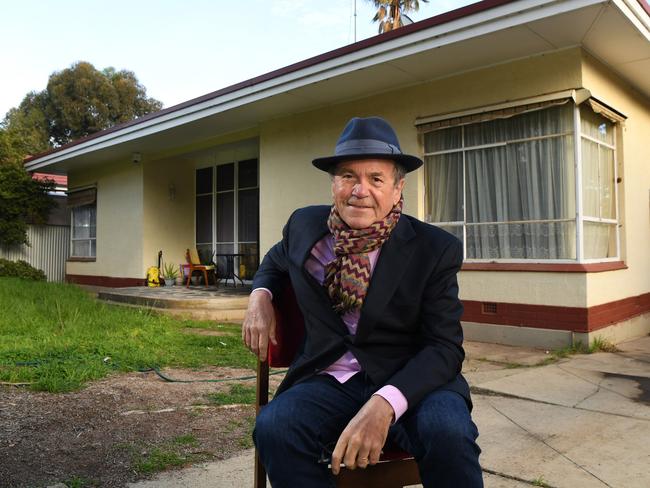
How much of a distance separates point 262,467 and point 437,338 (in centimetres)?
75

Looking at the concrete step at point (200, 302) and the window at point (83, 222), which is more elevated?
the window at point (83, 222)

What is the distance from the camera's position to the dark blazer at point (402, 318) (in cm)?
183

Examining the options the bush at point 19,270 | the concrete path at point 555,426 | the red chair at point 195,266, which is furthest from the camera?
the bush at point 19,270

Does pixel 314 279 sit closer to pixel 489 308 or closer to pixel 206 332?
pixel 489 308

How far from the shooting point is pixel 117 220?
Answer: 1286cm

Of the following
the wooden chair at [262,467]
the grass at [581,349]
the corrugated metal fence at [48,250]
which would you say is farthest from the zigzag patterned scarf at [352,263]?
the corrugated metal fence at [48,250]

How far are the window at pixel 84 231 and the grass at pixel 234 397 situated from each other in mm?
10804

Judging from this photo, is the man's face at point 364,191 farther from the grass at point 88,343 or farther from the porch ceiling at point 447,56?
the porch ceiling at point 447,56

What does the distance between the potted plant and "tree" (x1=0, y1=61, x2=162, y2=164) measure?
74.5 feet

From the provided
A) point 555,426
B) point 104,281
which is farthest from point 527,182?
point 104,281

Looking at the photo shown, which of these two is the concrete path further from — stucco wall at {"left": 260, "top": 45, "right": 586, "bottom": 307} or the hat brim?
the hat brim

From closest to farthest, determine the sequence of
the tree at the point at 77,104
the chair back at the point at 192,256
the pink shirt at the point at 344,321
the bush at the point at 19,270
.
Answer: the pink shirt at the point at 344,321 → the chair back at the point at 192,256 → the bush at the point at 19,270 → the tree at the point at 77,104

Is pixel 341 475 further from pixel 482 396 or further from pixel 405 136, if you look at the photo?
pixel 405 136

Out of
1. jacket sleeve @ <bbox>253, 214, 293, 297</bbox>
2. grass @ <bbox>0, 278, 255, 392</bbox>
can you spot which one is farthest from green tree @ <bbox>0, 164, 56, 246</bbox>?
jacket sleeve @ <bbox>253, 214, 293, 297</bbox>
